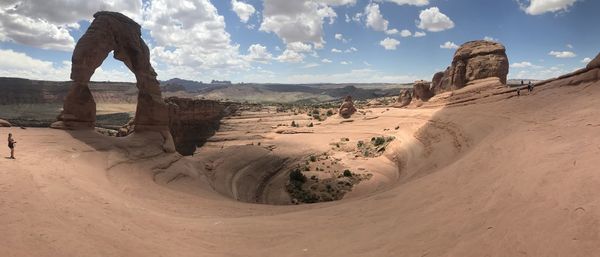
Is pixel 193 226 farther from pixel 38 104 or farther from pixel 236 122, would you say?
pixel 38 104

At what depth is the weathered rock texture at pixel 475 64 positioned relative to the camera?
39.4 metres

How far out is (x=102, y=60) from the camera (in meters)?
23.4

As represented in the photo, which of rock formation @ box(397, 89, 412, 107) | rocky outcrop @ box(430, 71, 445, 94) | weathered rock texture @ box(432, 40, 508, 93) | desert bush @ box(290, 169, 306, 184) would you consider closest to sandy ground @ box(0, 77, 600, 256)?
desert bush @ box(290, 169, 306, 184)

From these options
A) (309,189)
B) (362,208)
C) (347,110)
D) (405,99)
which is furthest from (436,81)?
(362,208)

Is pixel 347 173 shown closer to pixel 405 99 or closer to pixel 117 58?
pixel 117 58

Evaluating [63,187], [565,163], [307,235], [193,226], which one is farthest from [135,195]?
[565,163]

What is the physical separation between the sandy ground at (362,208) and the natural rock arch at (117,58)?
283 cm

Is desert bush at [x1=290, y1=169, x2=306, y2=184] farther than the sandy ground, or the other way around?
desert bush at [x1=290, y1=169, x2=306, y2=184]

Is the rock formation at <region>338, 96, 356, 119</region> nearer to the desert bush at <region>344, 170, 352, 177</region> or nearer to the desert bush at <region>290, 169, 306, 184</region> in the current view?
the desert bush at <region>344, 170, 352, 177</region>

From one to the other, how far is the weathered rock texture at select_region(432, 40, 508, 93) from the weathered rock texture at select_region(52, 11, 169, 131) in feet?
103

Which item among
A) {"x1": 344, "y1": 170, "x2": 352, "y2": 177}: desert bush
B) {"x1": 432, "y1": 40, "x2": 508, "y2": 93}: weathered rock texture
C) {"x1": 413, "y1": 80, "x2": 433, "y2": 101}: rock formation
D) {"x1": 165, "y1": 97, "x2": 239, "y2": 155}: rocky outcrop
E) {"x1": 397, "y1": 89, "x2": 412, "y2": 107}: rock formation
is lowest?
{"x1": 344, "y1": 170, "x2": 352, "y2": 177}: desert bush

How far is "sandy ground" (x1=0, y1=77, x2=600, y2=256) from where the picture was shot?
22.0 feet

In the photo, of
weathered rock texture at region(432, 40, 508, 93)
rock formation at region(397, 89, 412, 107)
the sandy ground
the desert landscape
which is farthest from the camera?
rock formation at region(397, 89, 412, 107)

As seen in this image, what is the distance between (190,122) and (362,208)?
1513 inches
